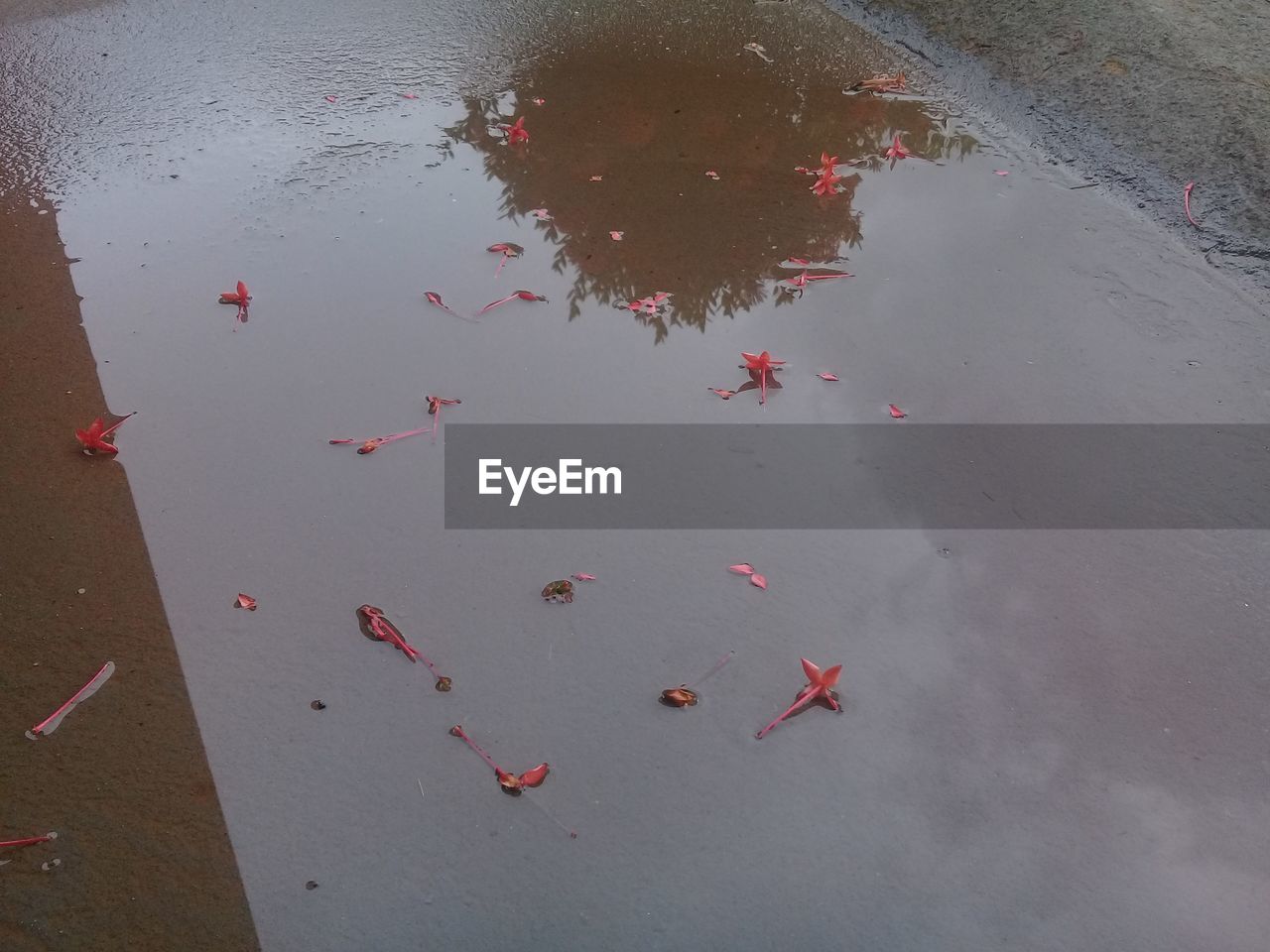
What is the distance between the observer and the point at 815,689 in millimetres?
1641

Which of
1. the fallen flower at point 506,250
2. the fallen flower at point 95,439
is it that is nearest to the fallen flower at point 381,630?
the fallen flower at point 95,439

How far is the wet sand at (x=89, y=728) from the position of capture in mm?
1379

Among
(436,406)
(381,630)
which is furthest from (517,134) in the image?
(381,630)

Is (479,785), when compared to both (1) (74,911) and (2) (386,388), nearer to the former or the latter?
(1) (74,911)

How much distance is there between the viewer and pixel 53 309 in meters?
2.46

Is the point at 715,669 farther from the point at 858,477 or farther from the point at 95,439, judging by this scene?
the point at 95,439

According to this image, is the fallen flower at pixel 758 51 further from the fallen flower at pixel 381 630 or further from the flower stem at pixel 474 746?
the flower stem at pixel 474 746

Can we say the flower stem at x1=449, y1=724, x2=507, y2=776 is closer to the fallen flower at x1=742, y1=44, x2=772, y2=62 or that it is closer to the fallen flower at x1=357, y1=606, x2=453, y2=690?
the fallen flower at x1=357, y1=606, x2=453, y2=690

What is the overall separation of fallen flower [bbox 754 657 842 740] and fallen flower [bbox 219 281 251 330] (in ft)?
5.54

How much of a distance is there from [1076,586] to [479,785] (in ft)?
3.92

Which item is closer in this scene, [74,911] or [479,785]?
[74,911]

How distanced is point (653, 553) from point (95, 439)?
1.23 m

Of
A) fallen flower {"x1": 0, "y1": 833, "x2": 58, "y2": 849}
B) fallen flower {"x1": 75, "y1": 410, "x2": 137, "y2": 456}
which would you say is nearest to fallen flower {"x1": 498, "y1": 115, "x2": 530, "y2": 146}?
fallen flower {"x1": 75, "y1": 410, "x2": 137, "y2": 456}

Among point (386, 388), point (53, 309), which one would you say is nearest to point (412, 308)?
point (386, 388)
